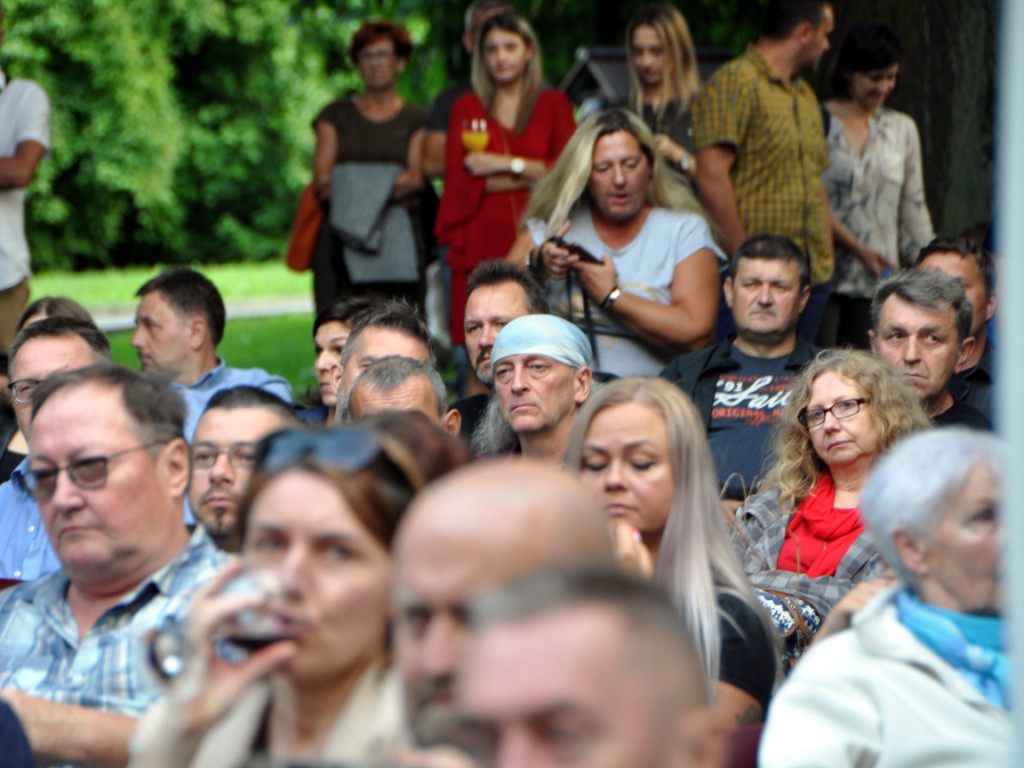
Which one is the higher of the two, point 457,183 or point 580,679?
point 457,183

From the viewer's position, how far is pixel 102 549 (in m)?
2.93

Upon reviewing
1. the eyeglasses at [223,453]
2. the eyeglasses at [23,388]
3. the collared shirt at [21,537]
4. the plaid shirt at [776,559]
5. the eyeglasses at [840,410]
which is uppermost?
the eyeglasses at [23,388]

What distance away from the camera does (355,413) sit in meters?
4.72

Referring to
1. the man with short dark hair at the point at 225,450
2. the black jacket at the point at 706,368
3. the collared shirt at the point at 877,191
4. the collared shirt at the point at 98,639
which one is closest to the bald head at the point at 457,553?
the collared shirt at the point at 98,639

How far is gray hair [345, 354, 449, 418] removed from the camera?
4672 millimetres

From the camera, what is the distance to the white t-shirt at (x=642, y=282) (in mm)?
6105

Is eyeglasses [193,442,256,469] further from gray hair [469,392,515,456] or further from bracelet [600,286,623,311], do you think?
bracelet [600,286,623,311]

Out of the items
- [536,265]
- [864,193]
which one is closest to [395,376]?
[536,265]

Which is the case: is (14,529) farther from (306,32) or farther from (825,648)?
(306,32)

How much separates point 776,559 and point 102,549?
93.6 inches

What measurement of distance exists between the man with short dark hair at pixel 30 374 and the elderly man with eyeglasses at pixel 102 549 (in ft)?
4.72

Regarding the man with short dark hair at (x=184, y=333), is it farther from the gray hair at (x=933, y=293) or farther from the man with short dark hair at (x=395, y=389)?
the gray hair at (x=933, y=293)

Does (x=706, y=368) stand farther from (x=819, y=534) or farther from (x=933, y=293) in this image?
(x=819, y=534)

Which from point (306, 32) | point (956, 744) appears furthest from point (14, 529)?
point (306, 32)
